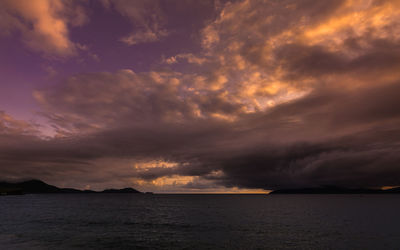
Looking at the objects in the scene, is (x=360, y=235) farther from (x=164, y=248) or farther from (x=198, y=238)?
(x=164, y=248)

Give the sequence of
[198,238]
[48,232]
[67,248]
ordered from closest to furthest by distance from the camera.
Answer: [67,248] → [198,238] → [48,232]

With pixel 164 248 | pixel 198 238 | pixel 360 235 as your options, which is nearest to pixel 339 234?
pixel 360 235

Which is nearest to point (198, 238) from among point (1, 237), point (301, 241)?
point (301, 241)

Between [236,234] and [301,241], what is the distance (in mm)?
16290

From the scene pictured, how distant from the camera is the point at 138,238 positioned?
60.3 metres

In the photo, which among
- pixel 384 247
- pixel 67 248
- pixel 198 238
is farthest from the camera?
pixel 198 238

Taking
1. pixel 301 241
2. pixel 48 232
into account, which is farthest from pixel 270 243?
pixel 48 232

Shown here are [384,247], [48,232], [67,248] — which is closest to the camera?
[67,248]

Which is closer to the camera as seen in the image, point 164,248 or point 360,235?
point 164,248

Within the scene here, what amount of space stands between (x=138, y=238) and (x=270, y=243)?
31618 millimetres

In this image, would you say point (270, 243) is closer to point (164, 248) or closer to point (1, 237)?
point (164, 248)

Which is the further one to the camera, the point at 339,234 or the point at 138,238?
the point at 339,234

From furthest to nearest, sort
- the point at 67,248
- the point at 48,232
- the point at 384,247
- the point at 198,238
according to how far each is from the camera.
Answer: the point at 48,232 → the point at 198,238 → the point at 384,247 → the point at 67,248

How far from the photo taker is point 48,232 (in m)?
65.2
